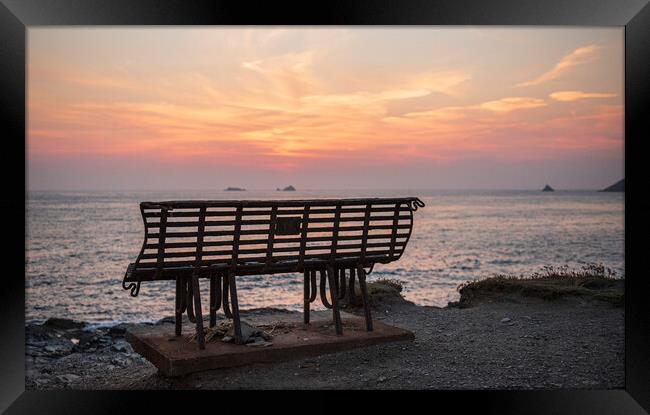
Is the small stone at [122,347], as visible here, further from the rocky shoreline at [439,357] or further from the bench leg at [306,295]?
the bench leg at [306,295]

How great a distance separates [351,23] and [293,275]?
71.9 feet

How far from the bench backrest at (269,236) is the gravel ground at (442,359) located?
3.90 feet

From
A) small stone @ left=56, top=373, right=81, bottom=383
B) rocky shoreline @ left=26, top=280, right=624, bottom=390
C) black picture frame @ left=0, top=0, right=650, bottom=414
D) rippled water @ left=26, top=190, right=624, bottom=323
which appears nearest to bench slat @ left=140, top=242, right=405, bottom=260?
rocky shoreline @ left=26, top=280, right=624, bottom=390

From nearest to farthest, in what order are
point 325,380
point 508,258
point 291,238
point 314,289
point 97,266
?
point 325,380, point 291,238, point 314,289, point 97,266, point 508,258

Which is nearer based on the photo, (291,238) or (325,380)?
(325,380)

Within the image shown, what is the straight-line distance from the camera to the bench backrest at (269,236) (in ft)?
26.1

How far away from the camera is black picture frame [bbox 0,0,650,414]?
293 inches

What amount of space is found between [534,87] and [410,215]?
43917 mm

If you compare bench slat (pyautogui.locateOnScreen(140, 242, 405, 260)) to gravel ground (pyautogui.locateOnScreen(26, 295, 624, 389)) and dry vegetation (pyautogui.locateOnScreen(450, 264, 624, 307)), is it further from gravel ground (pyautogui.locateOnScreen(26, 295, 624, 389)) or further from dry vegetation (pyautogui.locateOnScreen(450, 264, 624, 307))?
dry vegetation (pyautogui.locateOnScreen(450, 264, 624, 307))

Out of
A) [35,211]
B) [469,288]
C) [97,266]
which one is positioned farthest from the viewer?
[35,211]

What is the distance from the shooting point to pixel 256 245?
8.66m
